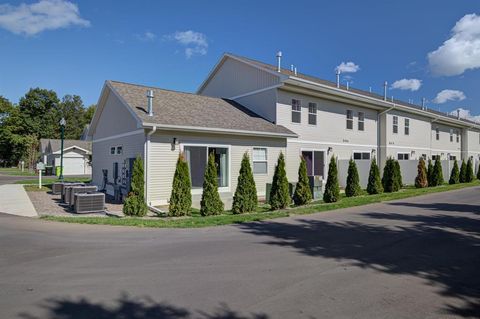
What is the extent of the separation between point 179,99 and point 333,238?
11298 mm

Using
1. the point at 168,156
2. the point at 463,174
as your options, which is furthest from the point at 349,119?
the point at 168,156

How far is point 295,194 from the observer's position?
12625mm

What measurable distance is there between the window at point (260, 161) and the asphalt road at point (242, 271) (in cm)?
711

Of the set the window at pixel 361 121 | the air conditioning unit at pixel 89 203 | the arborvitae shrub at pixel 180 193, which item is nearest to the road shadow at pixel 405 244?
the arborvitae shrub at pixel 180 193

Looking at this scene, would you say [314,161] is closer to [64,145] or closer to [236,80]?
[236,80]

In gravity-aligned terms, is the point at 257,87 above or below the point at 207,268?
above

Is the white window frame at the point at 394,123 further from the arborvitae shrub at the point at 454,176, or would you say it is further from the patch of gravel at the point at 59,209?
the patch of gravel at the point at 59,209

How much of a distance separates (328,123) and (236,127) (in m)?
6.95

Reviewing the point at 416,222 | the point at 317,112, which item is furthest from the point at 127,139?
the point at 416,222

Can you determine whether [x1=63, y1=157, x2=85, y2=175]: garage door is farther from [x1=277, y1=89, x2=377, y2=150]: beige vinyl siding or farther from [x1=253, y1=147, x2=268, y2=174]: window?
[x1=277, y1=89, x2=377, y2=150]: beige vinyl siding

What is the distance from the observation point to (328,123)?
19.2 m

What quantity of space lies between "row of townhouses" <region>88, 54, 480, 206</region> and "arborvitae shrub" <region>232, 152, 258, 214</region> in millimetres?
3181

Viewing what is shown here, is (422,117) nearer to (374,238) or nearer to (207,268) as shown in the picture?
(374,238)

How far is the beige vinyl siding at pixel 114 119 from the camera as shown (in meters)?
14.4
